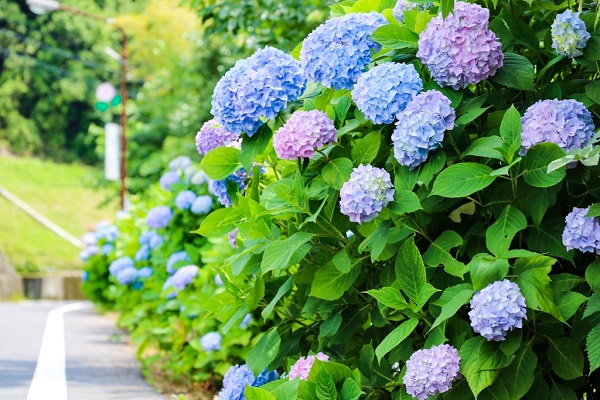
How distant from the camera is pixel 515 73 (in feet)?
9.97

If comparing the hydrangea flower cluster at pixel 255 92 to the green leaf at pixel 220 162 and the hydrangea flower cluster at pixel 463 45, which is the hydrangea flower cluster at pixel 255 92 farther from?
the hydrangea flower cluster at pixel 463 45

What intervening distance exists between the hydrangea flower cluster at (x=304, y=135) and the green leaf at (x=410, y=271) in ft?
1.37

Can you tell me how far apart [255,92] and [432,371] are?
3.41ft

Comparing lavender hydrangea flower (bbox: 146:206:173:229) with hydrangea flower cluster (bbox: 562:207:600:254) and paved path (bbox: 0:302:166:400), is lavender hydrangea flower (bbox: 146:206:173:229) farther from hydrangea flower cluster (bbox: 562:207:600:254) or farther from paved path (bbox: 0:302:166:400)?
hydrangea flower cluster (bbox: 562:207:600:254)

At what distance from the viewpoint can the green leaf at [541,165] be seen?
9.26 ft

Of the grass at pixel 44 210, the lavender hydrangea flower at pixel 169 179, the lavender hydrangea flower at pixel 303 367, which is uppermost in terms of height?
the lavender hydrangea flower at pixel 303 367

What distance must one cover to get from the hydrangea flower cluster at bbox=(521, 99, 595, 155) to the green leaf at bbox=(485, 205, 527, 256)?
19 centimetres

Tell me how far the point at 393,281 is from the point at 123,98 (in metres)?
27.6

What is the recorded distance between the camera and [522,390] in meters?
2.88

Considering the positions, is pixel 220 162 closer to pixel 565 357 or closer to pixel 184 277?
pixel 565 357

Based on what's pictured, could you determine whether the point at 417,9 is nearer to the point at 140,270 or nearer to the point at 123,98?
the point at 140,270

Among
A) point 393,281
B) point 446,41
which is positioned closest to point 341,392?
point 393,281

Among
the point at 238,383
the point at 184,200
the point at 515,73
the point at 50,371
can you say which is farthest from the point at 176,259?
the point at 515,73

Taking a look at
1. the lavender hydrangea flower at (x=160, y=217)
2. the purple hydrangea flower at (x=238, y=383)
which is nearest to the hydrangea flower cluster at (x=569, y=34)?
the purple hydrangea flower at (x=238, y=383)
